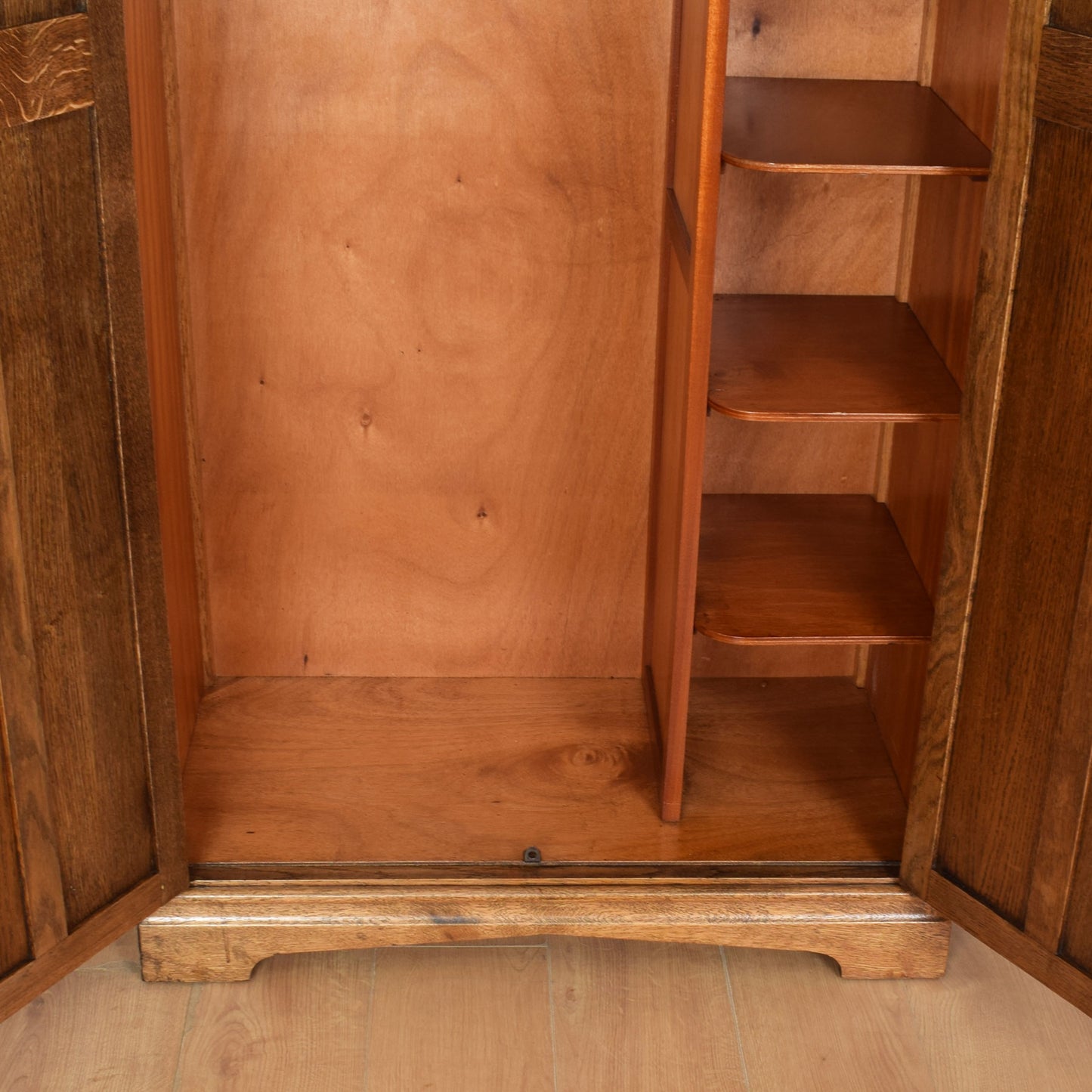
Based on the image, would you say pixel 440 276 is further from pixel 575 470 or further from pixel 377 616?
pixel 377 616

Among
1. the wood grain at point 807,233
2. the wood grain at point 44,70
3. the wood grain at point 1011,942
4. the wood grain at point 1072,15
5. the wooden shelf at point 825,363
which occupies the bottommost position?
the wood grain at point 1011,942

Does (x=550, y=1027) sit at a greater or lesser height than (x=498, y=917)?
lesser

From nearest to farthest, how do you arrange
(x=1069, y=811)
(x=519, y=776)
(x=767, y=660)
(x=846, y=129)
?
(x=1069, y=811)
(x=846, y=129)
(x=519, y=776)
(x=767, y=660)

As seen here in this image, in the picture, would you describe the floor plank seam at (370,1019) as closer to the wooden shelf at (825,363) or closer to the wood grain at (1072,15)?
the wooden shelf at (825,363)

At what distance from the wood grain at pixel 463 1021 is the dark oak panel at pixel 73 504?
40cm

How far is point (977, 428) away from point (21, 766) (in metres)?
1.18

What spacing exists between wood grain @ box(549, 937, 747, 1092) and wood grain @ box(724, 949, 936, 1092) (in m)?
0.03

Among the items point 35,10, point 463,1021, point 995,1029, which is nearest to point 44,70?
point 35,10

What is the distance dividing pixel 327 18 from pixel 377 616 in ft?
3.06

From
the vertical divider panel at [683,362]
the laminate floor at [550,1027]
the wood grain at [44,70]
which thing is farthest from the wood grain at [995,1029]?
the wood grain at [44,70]

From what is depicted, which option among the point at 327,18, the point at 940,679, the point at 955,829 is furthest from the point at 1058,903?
the point at 327,18

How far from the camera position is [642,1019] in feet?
6.75

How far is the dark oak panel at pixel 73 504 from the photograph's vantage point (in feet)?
5.20

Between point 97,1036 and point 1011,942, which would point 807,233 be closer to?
point 1011,942
